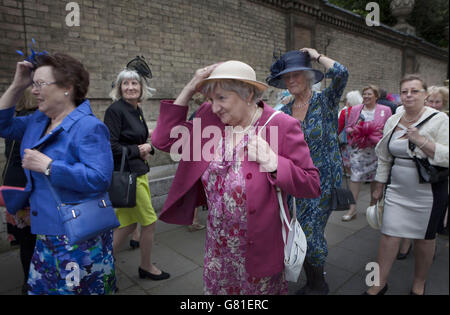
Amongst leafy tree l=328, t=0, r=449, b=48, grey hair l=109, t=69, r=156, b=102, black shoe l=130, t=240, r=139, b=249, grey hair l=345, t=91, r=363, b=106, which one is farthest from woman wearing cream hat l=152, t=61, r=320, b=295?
grey hair l=345, t=91, r=363, b=106

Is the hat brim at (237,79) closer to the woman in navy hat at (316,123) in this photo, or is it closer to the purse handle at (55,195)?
the woman in navy hat at (316,123)

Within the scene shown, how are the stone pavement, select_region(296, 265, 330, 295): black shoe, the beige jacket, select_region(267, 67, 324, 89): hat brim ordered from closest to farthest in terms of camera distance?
1. the beige jacket
2. select_region(267, 67, 324, 89): hat brim
3. select_region(296, 265, 330, 295): black shoe
4. the stone pavement

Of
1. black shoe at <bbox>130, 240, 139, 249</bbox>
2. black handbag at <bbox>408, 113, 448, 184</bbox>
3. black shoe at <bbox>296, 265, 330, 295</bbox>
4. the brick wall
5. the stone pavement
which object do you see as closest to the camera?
black handbag at <bbox>408, 113, 448, 184</bbox>

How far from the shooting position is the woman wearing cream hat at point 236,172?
1.65 metres

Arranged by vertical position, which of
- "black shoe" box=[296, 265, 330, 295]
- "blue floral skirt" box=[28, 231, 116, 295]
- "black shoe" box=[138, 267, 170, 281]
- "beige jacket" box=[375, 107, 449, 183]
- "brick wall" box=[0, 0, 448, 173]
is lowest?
"black shoe" box=[138, 267, 170, 281]

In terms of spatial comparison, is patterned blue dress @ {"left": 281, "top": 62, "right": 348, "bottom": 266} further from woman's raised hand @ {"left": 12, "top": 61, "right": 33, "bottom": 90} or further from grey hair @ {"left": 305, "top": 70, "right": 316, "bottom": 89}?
woman's raised hand @ {"left": 12, "top": 61, "right": 33, "bottom": 90}

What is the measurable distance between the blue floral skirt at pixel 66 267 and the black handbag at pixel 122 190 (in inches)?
28.4

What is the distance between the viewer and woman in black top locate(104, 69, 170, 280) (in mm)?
3035

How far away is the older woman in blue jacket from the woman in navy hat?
1.61 metres

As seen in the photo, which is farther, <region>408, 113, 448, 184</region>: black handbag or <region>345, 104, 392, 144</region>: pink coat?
<region>345, 104, 392, 144</region>: pink coat

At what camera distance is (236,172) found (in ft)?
5.68

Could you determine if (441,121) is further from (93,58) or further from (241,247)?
(93,58)

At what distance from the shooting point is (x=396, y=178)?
8.71 ft

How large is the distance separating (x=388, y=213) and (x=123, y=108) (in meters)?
2.69
